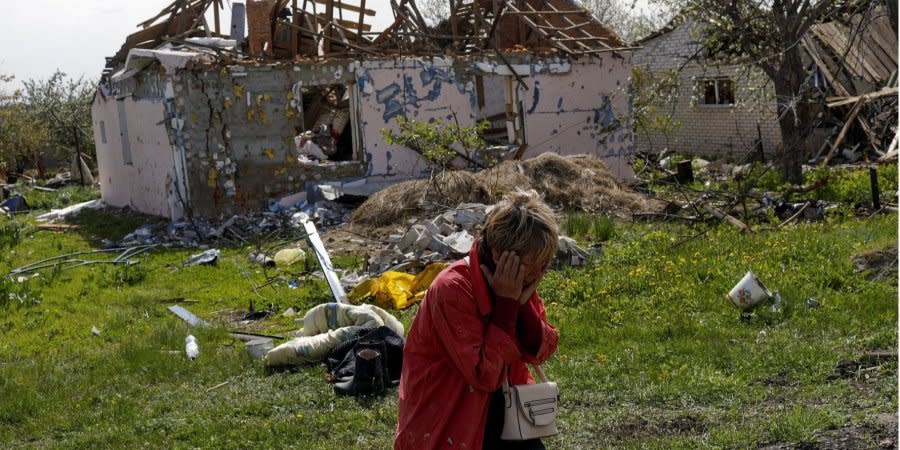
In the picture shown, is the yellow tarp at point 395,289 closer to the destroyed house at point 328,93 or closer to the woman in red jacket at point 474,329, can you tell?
the woman in red jacket at point 474,329

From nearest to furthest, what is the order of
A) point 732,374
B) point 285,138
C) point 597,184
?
1. point 732,374
2. point 597,184
3. point 285,138

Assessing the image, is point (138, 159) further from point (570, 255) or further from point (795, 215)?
point (795, 215)

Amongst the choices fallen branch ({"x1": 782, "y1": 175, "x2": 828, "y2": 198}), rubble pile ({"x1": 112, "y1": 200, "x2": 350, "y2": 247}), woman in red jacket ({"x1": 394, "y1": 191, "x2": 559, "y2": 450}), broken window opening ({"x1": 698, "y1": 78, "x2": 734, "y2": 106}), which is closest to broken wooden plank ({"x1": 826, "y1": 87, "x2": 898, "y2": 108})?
broken window opening ({"x1": 698, "y1": 78, "x2": 734, "y2": 106})

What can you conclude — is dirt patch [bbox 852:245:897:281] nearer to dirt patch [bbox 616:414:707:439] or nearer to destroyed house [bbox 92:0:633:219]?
dirt patch [bbox 616:414:707:439]

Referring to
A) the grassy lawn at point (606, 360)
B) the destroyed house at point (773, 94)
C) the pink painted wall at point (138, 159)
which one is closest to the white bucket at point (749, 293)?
the grassy lawn at point (606, 360)

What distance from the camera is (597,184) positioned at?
17.4 metres

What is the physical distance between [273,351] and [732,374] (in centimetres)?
355

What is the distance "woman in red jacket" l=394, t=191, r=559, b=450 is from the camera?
3311mm

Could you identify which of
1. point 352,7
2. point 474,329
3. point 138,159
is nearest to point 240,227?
point 138,159

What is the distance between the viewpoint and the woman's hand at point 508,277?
3.29m

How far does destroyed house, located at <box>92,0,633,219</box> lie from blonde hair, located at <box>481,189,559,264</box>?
15.2 m

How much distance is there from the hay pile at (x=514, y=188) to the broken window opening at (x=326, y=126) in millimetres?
4751

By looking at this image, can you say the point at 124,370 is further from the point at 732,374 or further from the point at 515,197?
the point at 515,197

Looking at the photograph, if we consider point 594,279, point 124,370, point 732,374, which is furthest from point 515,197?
point 594,279
